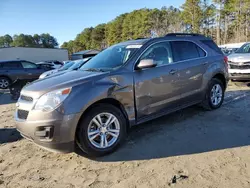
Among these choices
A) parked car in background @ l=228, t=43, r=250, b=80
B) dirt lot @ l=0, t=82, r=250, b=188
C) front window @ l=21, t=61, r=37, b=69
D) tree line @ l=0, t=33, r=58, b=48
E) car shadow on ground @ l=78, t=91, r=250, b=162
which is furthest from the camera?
tree line @ l=0, t=33, r=58, b=48

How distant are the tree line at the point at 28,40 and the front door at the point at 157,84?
312 ft

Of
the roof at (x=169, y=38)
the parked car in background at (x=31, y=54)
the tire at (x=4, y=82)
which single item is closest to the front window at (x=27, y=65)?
the tire at (x=4, y=82)

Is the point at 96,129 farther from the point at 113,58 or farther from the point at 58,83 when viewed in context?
the point at 113,58

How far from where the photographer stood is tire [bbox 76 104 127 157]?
3492 mm

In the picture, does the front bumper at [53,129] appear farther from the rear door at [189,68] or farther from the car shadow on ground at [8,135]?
the rear door at [189,68]

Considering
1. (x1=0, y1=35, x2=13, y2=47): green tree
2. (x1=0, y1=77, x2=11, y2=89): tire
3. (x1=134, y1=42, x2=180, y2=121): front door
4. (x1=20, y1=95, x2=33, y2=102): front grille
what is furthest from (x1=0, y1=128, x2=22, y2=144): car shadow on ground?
(x1=0, y1=35, x2=13, y2=47): green tree

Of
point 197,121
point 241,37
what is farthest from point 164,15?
point 197,121

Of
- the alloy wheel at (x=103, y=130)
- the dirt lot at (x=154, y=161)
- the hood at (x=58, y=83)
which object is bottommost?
the dirt lot at (x=154, y=161)

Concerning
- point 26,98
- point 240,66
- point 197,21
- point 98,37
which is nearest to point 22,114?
point 26,98

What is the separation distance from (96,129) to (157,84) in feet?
4.55

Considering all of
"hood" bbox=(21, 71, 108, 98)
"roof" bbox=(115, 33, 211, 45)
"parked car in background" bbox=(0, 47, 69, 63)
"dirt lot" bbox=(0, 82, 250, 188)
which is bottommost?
"dirt lot" bbox=(0, 82, 250, 188)

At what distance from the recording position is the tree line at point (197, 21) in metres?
49.1

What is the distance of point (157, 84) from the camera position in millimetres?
4320

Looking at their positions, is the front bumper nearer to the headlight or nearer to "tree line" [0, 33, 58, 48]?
the headlight
